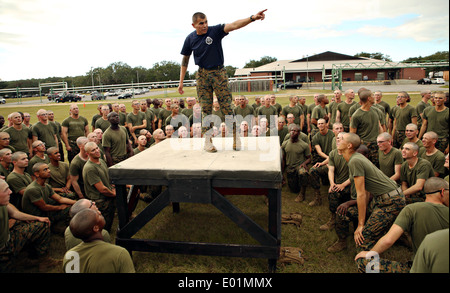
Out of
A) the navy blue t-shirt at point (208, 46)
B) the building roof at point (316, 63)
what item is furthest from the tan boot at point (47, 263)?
the building roof at point (316, 63)

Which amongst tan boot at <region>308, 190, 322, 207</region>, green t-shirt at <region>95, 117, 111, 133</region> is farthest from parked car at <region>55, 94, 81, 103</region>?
tan boot at <region>308, 190, 322, 207</region>

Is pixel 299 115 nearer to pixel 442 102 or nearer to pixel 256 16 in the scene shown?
pixel 442 102

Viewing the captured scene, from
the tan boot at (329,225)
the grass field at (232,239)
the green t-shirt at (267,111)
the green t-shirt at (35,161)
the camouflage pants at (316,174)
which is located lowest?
the grass field at (232,239)

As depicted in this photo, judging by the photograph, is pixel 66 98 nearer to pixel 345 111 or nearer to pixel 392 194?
pixel 345 111

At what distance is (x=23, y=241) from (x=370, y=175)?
16.1ft

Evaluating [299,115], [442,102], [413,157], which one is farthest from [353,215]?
[299,115]

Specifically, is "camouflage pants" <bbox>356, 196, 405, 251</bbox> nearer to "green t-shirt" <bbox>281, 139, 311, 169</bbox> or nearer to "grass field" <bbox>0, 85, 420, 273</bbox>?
"grass field" <bbox>0, 85, 420, 273</bbox>

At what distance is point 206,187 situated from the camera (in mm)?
4008

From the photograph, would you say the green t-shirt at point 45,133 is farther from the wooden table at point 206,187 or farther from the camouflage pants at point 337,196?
the camouflage pants at point 337,196

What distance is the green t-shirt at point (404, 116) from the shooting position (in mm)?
8094

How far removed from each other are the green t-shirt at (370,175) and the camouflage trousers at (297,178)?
2.46 metres

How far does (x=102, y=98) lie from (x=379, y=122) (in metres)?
→ 39.0

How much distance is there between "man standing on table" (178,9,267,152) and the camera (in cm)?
476

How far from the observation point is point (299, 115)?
31.6 ft
